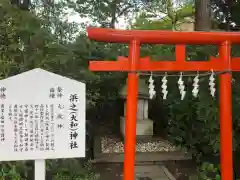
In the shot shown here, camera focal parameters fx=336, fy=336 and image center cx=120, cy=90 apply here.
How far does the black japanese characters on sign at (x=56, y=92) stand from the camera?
3.76 metres

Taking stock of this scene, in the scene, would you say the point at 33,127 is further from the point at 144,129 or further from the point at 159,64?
the point at 144,129

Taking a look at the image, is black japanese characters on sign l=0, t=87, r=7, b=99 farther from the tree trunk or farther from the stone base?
the stone base

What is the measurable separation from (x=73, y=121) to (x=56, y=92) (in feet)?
1.25

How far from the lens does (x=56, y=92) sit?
12.4 feet

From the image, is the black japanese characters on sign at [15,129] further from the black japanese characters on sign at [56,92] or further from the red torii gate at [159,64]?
the red torii gate at [159,64]

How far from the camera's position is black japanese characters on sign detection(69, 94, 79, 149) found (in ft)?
12.5

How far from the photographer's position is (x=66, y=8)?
10.6m

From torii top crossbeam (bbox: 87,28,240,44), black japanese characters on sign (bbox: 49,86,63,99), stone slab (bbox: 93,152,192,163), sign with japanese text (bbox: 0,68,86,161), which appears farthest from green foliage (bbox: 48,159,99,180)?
torii top crossbeam (bbox: 87,28,240,44)

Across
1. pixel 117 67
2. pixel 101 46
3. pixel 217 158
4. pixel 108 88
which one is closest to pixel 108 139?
pixel 108 88

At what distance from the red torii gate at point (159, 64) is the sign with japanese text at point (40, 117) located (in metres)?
0.62

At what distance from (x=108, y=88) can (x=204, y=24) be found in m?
4.39

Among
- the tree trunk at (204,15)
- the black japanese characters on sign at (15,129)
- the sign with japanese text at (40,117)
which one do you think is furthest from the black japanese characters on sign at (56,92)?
the tree trunk at (204,15)

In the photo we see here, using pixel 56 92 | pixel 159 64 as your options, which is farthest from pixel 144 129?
pixel 56 92

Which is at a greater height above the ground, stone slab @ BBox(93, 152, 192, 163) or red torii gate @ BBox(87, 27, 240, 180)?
red torii gate @ BBox(87, 27, 240, 180)
